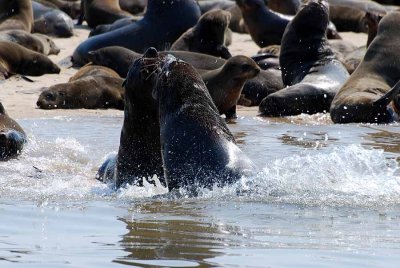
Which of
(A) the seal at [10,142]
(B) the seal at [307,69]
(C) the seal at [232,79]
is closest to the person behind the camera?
(A) the seal at [10,142]

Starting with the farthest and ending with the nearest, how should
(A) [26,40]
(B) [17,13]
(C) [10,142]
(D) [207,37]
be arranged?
(B) [17,13] → (A) [26,40] → (D) [207,37] → (C) [10,142]

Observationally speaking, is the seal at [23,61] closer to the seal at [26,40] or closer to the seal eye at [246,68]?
the seal at [26,40]

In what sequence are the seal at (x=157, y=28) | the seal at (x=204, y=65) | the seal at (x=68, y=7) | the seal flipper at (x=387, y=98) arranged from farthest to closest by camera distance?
the seal at (x=68, y=7) → the seal at (x=157, y=28) → the seal at (x=204, y=65) → the seal flipper at (x=387, y=98)

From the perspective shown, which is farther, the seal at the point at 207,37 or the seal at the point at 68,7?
the seal at the point at 68,7

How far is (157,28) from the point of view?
1591cm

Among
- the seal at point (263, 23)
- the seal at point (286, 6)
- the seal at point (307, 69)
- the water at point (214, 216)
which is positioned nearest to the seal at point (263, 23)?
the seal at point (263, 23)

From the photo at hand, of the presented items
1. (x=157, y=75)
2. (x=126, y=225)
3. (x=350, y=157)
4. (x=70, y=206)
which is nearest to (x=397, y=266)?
(x=126, y=225)

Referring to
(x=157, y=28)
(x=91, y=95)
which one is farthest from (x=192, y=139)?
(x=157, y=28)

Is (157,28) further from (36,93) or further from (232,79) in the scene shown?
(232,79)

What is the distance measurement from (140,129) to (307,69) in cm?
658

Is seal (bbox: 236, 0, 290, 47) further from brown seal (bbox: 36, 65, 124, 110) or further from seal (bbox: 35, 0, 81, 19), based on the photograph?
seal (bbox: 35, 0, 81, 19)

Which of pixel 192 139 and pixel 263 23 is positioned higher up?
pixel 192 139

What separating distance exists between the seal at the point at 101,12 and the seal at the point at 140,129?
12.8 m

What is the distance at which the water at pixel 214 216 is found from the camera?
14.2 feet
